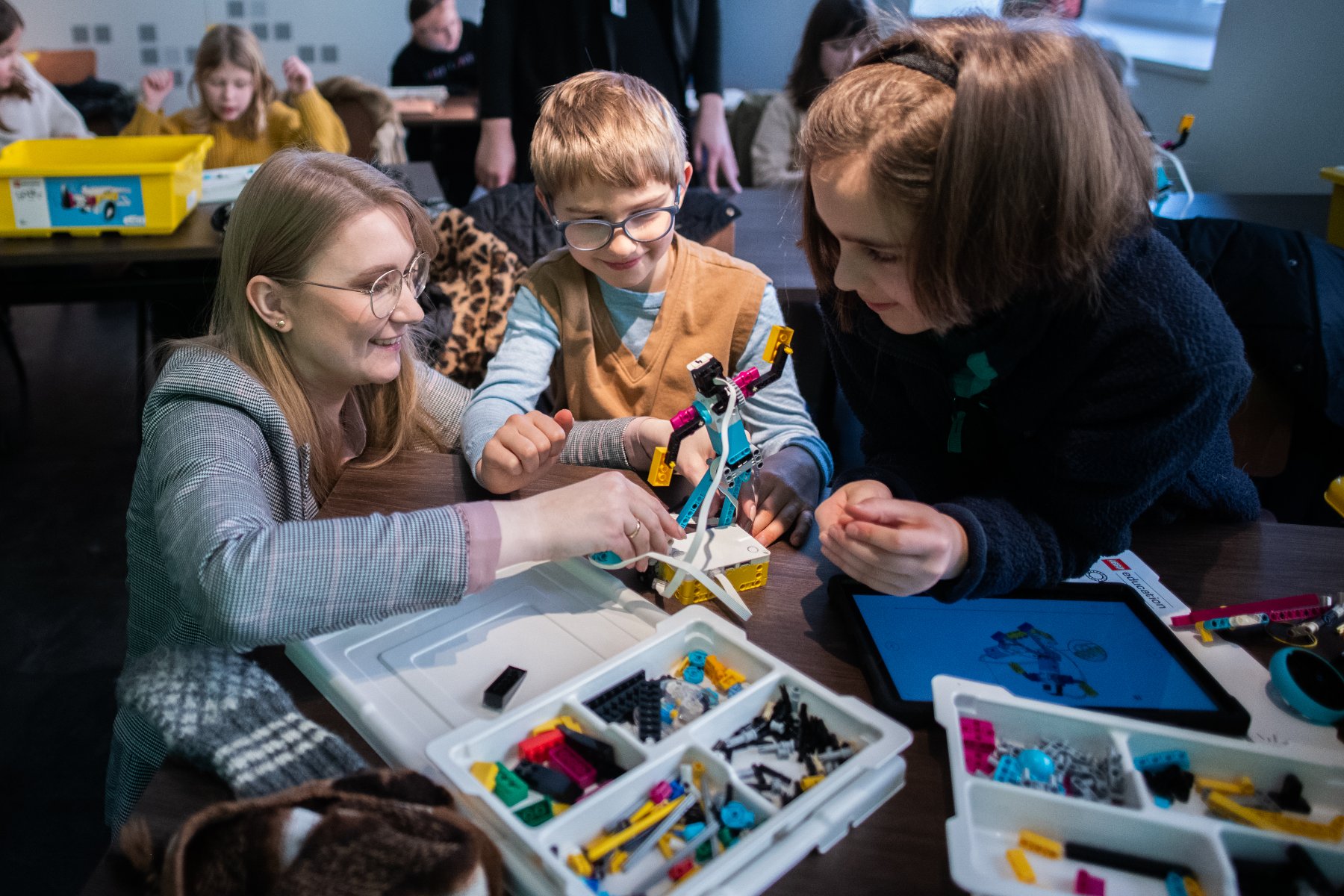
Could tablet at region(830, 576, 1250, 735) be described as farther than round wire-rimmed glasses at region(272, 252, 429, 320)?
No

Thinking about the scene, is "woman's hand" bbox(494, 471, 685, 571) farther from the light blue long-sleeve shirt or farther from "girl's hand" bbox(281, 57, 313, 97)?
"girl's hand" bbox(281, 57, 313, 97)

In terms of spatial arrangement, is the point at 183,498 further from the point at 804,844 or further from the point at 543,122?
the point at 543,122

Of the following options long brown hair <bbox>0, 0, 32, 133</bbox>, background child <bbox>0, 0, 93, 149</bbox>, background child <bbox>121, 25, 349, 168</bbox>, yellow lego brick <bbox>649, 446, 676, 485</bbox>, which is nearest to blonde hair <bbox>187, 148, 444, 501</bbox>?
yellow lego brick <bbox>649, 446, 676, 485</bbox>

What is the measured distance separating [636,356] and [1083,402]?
2.47ft

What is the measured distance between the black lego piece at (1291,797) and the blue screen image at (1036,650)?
9 centimetres

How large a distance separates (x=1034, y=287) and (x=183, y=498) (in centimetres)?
78

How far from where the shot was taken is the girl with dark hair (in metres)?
3.16

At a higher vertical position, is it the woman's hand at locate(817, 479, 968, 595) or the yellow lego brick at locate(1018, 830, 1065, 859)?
the woman's hand at locate(817, 479, 968, 595)

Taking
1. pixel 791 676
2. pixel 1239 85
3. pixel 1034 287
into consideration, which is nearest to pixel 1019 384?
pixel 1034 287

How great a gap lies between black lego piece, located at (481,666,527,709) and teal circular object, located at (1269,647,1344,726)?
63 cm

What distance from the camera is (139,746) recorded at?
0.88 m

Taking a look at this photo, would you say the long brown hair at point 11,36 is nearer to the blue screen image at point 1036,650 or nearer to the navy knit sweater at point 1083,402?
the navy knit sweater at point 1083,402

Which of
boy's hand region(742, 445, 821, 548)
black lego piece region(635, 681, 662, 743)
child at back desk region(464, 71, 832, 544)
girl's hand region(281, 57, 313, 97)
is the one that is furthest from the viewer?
girl's hand region(281, 57, 313, 97)

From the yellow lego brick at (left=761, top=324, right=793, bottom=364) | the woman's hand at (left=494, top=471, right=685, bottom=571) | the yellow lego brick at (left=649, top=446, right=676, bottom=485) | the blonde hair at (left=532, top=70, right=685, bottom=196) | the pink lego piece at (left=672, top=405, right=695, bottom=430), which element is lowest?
the woman's hand at (left=494, top=471, right=685, bottom=571)
